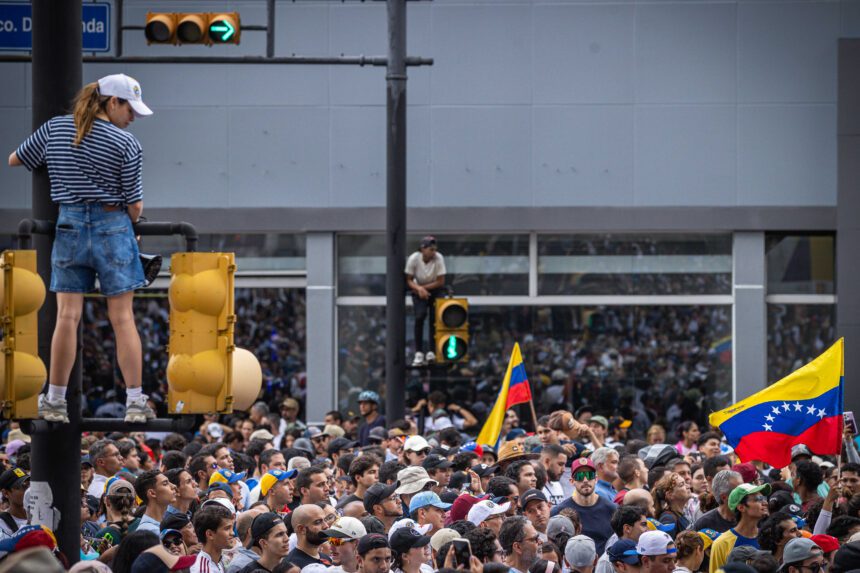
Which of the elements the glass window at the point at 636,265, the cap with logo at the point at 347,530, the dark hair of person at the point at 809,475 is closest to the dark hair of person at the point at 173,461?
the cap with logo at the point at 347,530

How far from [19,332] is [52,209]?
0.95 m

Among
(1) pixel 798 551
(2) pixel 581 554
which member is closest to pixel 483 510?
(2) pixel 581 554

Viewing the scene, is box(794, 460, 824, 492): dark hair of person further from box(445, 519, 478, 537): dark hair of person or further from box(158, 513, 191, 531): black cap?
box(158, 513, 191, 531): black cap

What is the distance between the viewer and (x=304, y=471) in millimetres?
11438

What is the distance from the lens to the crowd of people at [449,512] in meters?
8.76

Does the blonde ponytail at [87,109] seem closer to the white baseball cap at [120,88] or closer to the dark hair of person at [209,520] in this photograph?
the white baseball cap at [120,88]

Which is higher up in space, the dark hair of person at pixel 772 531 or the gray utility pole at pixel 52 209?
the gray utility pole at pixel 52 209

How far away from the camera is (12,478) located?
36.1 ft

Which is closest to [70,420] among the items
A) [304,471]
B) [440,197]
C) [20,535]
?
[20,535]

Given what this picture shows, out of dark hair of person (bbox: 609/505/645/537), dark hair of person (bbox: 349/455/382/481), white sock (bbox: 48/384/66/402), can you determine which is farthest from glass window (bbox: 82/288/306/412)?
white sock (bbox: 48/384/66/402)

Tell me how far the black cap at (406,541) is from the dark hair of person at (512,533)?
0.57 m

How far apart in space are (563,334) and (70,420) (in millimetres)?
17688

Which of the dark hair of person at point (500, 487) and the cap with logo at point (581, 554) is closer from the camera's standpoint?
the cap with logo at point (581, 554)

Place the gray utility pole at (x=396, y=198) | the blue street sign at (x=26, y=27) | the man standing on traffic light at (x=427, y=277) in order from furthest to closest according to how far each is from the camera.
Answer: the man standing on traffic light at (x=427, y=277) < the gray utility pole at (x=396, y=198) < the blue street sign at (x=26, y=27)
